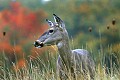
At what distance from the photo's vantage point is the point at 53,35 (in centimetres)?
832

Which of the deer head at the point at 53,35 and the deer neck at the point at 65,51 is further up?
the deer head at the point at 53,35

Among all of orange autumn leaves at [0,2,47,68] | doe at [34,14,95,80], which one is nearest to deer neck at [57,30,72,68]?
doe at [34,14,95,80]

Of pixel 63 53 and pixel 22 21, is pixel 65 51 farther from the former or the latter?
pixel 22 21

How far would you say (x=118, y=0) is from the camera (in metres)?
39.4

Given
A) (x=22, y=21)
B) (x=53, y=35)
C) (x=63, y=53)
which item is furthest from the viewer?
(x=22, y=21)

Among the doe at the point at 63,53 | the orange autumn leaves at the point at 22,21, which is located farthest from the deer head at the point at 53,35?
the orange autumn leaves at the point at 22,21

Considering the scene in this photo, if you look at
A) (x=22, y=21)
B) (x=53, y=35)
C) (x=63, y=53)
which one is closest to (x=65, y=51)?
(x=63, y=53)

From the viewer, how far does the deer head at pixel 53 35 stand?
812cm

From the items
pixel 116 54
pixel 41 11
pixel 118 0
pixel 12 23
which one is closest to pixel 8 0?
pixel 41 11

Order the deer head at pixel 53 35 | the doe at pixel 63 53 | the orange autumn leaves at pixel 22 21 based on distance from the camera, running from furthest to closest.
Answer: the orange autumn leaves at pixel 22 21
the doe at pixel 63 53
the deer head at pixel 53 35

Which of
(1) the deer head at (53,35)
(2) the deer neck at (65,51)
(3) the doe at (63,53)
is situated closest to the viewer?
(1) the deer head at (53,35)

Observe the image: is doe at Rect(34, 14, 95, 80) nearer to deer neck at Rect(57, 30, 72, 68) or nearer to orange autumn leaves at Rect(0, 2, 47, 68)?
→ deer neck at Rect(57, 30, 72, 68)

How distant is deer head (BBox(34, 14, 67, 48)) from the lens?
8.12 metres

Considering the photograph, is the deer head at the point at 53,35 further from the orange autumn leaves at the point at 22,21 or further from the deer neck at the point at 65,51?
the orange autumn leaves at the point at 22,21
